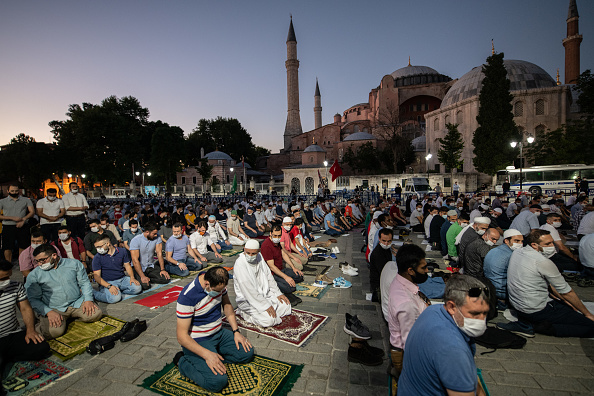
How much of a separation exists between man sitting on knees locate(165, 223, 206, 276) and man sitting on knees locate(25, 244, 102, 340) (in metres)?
2.39

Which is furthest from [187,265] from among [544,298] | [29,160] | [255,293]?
[29,160]

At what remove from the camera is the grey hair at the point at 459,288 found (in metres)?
1.89

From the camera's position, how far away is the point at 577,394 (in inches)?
117

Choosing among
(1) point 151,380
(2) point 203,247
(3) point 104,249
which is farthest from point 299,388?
(2) point 203,247

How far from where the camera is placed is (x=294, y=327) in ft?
14.6

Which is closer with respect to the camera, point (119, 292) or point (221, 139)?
point (119, 292)

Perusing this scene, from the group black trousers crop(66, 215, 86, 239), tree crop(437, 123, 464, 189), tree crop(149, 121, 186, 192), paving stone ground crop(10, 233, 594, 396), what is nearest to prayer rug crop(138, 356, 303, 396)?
paving stone ground crop(10, 233, 594, 396)

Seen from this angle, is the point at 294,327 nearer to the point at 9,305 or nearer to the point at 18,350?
the point at 18,350

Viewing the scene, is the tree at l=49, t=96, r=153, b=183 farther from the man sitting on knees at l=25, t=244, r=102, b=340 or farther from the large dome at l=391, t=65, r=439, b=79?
the large dome at l=391, t=65, r=439, b=79

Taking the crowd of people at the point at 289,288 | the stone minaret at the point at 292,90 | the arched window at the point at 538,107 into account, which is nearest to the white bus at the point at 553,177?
the arched window at the point at 538,107

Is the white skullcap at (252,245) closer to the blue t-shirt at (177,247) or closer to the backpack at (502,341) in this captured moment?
the backpack at (502,341)

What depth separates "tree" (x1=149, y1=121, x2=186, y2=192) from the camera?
36.6m

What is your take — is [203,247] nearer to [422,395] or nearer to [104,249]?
[104,249]

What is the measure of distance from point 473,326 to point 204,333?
8.94 feet
